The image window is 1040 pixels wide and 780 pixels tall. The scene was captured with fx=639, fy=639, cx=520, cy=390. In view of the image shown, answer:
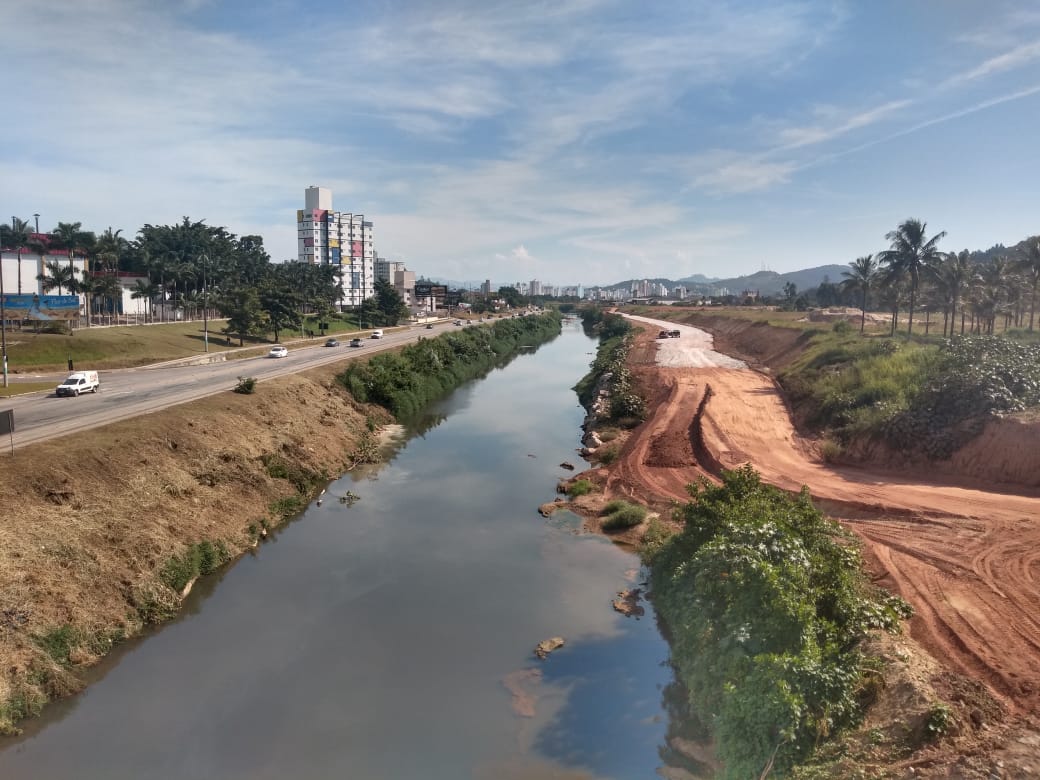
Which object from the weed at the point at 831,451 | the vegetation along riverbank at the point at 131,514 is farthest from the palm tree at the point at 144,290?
the weed at the point at 831,451

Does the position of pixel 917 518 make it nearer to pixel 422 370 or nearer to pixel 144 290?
pixel 422 370

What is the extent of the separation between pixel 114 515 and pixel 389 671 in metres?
12.6

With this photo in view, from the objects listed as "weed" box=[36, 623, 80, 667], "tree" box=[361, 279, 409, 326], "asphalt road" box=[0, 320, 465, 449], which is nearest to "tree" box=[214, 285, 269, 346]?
"asphalt road" box=[0, 320, 465, 449]

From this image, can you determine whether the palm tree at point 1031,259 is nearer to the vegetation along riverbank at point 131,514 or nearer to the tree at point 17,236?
the vegetation along riverbank at point 131,514

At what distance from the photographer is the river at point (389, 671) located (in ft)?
51.3

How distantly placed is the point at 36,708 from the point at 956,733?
21480 mm

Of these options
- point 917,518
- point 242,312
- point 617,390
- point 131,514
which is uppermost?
point 242,312

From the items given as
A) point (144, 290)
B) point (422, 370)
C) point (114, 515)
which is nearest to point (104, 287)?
point (144, 290)

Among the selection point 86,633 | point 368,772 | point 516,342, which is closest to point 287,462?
point 86,633

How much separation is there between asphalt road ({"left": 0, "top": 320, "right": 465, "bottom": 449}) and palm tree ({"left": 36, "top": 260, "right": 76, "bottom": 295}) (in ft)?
89.8

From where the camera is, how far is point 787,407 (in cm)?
4950

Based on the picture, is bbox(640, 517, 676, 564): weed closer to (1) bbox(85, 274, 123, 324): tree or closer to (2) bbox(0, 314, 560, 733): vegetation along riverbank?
(2) bbox(0, 314, 560, 733): vegetation along riverbank

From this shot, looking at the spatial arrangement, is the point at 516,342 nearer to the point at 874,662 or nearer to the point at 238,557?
the point at 238,557

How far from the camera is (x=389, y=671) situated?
1916cm
